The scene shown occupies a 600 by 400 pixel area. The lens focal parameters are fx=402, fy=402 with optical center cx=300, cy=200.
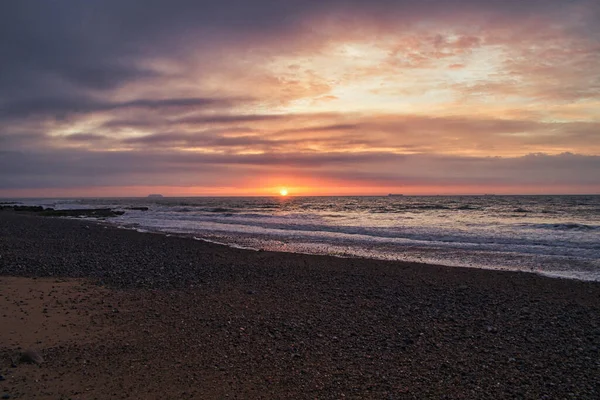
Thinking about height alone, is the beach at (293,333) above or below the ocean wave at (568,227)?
below

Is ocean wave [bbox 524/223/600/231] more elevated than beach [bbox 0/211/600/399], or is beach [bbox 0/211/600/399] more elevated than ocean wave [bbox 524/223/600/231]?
ocean wave [bbox 524/223/600/231]

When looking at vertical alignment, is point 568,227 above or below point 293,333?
above

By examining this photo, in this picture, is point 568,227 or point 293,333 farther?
point 568,227

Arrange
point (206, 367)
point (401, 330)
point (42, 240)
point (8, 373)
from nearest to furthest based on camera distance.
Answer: point (8, 373), point (206, 367), point (401, 330), point (42, 240)

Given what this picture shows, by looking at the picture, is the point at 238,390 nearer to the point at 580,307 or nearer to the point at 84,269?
the point at 580,307

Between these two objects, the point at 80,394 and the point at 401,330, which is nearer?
the point at 80,394

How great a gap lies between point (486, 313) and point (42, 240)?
22131 mm

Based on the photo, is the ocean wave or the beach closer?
the beach

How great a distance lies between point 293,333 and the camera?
8039 mm

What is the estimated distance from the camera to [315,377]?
243 inches

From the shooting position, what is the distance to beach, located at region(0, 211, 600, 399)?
5.91 m

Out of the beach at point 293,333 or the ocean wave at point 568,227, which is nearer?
the beach at point 293,333

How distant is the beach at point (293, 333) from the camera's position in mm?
5910

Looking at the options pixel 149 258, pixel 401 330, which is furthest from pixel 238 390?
pixel 149 258
